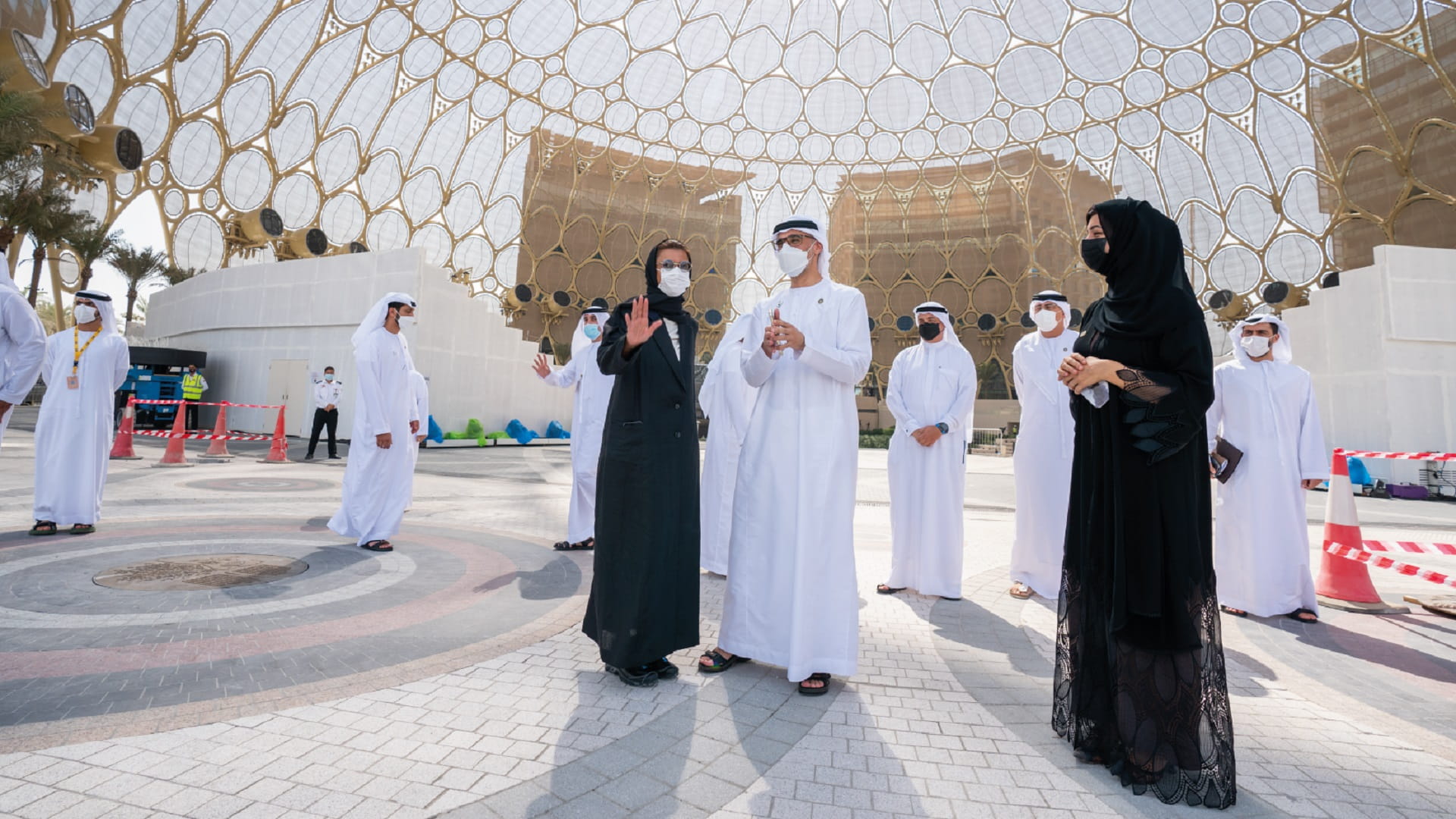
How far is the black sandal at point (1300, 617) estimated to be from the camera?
3.99 m

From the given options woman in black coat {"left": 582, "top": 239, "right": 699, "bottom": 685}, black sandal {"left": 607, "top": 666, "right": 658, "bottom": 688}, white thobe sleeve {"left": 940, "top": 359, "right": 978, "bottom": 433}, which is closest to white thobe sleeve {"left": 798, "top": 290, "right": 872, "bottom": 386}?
woman in black coat {"left": 582, "top": 239, "right": 699, "bottom": 685}

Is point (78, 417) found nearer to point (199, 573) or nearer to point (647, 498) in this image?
point (199, 573)

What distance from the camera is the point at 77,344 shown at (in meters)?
5.39

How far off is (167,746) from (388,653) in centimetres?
92

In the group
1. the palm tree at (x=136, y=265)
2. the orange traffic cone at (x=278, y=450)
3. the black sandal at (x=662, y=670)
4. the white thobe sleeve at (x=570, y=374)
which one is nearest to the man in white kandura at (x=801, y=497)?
the black sandal at (x=662, y=670)

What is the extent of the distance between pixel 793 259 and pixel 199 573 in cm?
411

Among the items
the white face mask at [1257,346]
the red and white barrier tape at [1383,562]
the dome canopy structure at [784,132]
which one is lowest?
the red and white barrier tape at [1383,562]

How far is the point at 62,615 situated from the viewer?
304cm

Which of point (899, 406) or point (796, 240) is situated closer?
point (796, 240)

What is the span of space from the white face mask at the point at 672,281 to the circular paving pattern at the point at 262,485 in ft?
24.1

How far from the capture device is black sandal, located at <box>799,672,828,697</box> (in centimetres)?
261

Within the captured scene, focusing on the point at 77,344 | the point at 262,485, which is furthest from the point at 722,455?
the point at 262,485

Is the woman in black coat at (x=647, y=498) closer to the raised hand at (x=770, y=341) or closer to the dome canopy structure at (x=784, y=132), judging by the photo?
the raised hand at (x=770, y=341)

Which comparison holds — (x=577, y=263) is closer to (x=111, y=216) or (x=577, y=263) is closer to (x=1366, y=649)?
(x=111, y=216)
